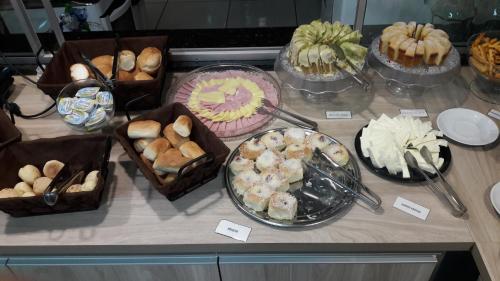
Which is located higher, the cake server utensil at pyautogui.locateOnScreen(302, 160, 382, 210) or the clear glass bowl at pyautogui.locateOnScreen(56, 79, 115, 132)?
the clear glass bowl at pyautogui.locateOnScreen(56, 79, 115, 132)

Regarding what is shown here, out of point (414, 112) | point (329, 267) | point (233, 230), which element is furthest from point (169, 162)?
point (414, 112)

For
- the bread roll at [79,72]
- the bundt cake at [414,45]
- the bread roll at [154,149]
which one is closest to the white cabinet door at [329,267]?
the bread roll at [154,149]

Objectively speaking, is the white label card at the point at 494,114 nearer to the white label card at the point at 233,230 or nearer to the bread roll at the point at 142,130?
the white label card at the point at 233,230

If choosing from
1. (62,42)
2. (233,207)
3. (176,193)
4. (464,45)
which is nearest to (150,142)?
(176,193)

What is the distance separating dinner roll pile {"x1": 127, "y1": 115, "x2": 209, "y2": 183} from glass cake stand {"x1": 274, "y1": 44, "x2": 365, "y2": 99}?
0.97ft

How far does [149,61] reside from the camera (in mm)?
1068

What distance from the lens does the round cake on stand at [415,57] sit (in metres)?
1.00

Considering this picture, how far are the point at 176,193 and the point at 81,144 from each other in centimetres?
25

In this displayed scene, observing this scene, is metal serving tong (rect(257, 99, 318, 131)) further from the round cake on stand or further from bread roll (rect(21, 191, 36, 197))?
bread roll (rect(21, 191, 36, 197))

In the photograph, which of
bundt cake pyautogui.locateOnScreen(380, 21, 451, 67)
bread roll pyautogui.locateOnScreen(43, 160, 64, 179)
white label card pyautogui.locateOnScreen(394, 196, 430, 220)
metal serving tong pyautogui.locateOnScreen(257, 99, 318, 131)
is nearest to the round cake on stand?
bundt cake pyautogui.locateOnScreen(380, 21, 451, 67)

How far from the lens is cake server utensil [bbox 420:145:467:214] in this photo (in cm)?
82

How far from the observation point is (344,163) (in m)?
0.91

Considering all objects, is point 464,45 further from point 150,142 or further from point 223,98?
point 150,142

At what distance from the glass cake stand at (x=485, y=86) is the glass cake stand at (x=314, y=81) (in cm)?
32
